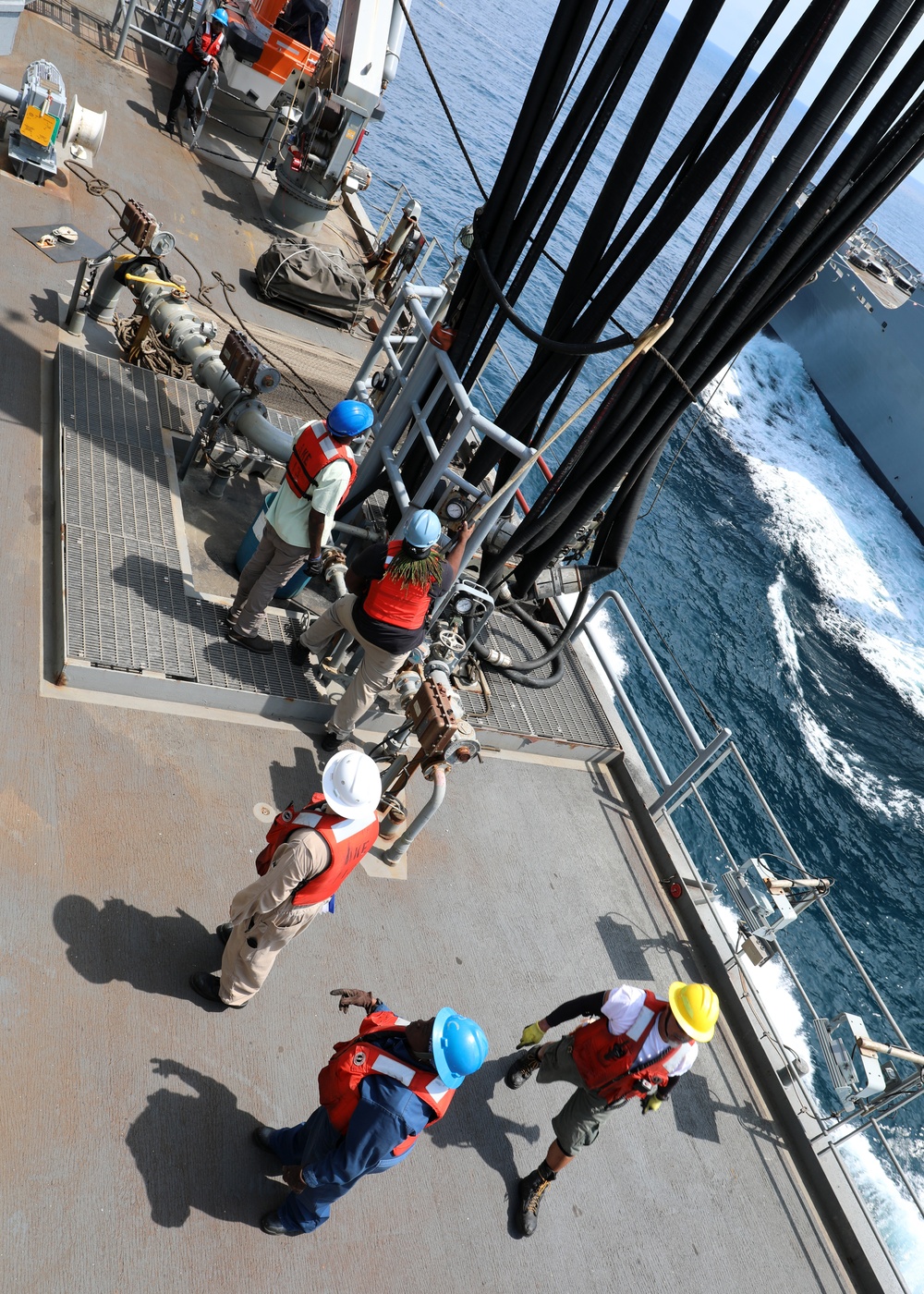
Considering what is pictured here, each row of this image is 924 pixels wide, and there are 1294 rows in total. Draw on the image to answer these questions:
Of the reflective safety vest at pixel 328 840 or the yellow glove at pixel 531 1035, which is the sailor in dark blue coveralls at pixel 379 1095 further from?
the yellow glove at pixel 531 1035

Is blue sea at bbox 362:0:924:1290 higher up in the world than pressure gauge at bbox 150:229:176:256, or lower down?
lower down

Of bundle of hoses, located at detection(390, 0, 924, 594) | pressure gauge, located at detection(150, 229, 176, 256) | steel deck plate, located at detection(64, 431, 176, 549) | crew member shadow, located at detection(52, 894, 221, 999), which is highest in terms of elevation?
bundle of hoses, located at detection(390, 0, 924, 594)

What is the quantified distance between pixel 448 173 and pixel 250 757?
32.9 meters

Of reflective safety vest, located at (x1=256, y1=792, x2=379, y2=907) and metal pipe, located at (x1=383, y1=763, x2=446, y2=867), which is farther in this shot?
metal pipe, located at (x1=383, y1=763, x2=446, y2=867)

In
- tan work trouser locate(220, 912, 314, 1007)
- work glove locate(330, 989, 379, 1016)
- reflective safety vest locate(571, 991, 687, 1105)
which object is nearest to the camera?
work glove locate(330, 989, 379, 1016)

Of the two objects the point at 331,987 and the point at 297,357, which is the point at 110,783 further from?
the point at 297,357

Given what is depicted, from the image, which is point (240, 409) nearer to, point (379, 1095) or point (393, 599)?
point (393, 599)

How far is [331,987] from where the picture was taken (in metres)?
5.50

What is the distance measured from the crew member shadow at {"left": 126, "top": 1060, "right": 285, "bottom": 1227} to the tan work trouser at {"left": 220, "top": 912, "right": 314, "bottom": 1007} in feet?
1.45

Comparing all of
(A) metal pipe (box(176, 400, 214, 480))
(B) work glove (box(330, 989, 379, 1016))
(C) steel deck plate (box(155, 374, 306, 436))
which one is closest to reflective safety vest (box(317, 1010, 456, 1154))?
(B) work glove (box(330, 989, 379, 1016))

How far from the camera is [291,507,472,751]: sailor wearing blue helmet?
6184 mm

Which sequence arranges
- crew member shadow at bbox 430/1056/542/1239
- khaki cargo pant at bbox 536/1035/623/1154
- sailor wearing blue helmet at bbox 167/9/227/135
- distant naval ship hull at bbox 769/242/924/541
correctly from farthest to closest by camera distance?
1. distant naval ship hull at bbox 769/242/924/541
2. sailor wearing blue helmet at bbox 167/9/227/135
3. crew member shadow at bbox 430/1056/542/1239
4. khaki cargo pant at bbox 536/1035/623/1154

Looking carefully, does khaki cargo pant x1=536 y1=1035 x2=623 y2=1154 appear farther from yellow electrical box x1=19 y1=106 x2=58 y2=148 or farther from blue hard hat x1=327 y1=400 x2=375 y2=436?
yellow electrical box x1=19 y1=106 x2=58 y2=148

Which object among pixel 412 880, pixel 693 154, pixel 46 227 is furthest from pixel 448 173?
pixel 412 880
